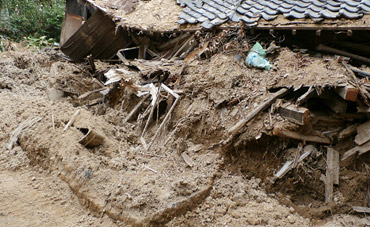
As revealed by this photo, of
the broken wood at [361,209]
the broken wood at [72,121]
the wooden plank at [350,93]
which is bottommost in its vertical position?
the broken wood at [361,209]

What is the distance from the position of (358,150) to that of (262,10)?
3885 millimetres

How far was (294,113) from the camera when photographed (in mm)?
5223

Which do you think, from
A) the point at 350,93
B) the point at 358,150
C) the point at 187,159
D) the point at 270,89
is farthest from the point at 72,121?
the point at 358,150

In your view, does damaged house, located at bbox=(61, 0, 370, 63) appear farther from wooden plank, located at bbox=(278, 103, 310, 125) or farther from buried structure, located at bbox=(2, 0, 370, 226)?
wooden plank, located at bbox=(278, 103, 310, 125)

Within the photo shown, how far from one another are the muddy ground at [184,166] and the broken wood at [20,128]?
8 centimetres

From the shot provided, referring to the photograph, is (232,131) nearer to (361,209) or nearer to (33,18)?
(361,209)

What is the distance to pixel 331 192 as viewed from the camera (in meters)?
5.44

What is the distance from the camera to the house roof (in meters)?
6.42

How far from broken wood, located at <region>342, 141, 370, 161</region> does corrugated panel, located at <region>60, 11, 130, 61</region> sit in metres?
7.09

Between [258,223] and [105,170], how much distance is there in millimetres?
2592

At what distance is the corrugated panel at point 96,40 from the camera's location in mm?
9953

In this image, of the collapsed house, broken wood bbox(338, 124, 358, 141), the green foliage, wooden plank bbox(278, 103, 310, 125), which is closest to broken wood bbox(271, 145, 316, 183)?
the collapsed house

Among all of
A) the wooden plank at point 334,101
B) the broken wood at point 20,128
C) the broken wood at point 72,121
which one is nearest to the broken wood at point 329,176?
the wooden plank at point 334,101

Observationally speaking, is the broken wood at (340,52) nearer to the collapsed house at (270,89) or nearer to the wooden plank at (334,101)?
the collapsed house at (270,89)
